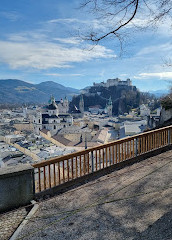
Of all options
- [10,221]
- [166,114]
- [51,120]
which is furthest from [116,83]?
[10,221]

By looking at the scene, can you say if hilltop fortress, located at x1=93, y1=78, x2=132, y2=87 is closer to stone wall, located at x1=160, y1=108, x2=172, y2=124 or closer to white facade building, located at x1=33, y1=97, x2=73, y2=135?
white facade building, located at x1=33, y1=97, x2=73, y2=135

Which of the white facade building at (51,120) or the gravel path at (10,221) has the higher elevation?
the gravel path at (10,221)

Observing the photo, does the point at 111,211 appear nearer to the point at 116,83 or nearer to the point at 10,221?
the point at 10,221

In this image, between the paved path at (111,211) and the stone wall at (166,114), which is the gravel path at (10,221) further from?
the stone wall at (166,114)

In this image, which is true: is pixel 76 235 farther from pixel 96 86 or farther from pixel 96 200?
pixel 96 86

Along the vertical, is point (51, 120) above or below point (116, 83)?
below

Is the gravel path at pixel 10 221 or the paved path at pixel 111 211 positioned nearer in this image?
the paved path at pixel 111 211

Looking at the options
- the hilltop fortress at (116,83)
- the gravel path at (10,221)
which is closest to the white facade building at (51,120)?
the gravel path at (10,221)

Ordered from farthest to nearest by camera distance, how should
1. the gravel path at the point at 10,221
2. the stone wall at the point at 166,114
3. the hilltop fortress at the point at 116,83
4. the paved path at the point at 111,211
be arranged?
the hilltop fortress at the point at 116,83
the stone wall at the point at 166,114
the gravel path at the point at 10,221
the paved path at the point at 111,211

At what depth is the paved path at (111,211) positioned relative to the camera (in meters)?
Result: 3.60

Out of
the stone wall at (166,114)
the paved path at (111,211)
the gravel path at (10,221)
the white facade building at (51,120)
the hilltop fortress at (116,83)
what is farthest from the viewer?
the hilltop fortress at (116,83)

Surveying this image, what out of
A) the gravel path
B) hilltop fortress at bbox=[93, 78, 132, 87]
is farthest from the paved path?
hilltop fortress at bbox=[93, 78, 132, 87]

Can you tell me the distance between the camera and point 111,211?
428 cm

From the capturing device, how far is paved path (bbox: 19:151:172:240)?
3.60m
